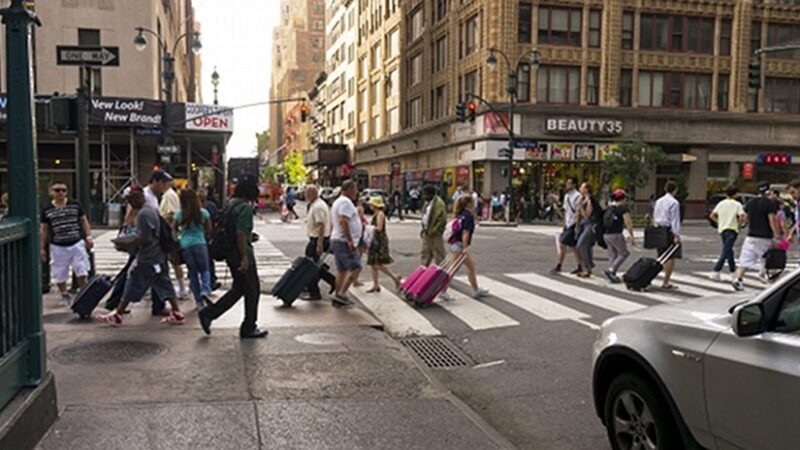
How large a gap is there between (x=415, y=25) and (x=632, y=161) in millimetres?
25973

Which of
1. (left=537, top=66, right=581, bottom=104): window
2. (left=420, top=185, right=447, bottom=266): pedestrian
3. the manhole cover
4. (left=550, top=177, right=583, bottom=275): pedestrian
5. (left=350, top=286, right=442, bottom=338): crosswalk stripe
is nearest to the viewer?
the manhole cover

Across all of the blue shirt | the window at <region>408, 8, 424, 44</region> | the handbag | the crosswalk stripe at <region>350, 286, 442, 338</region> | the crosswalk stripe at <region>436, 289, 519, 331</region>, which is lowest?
the crosswalk stripe at <region>350, 286, 442, 338</region>

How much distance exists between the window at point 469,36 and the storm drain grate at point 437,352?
37.0 m

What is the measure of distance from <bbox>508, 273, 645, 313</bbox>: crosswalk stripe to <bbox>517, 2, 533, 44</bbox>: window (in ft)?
97.1

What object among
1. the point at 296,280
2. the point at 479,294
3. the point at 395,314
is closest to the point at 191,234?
the point at 296,280

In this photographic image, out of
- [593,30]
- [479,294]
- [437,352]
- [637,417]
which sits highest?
[593,30]

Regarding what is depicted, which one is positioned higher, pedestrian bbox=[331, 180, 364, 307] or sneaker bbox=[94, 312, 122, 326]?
pedestrian bbox=[331, 180, 364, 307]

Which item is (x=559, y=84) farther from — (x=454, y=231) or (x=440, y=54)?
(x=454, y=231)

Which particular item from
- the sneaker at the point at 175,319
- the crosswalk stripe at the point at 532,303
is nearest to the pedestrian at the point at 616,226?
the crosswalk stripe at the point at 532,303

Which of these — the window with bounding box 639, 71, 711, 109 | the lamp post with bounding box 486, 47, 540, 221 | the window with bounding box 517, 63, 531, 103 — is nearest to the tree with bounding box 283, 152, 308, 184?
the window with bounding box 517, 63, 531, 103

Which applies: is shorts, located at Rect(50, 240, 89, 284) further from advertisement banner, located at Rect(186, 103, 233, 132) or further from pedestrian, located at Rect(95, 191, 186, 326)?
advertisement banner, located at Rect(186, 103, 233, 132)

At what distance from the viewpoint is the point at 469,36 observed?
147 feet

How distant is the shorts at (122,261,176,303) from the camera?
8.38 m

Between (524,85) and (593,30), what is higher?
(593,30)
